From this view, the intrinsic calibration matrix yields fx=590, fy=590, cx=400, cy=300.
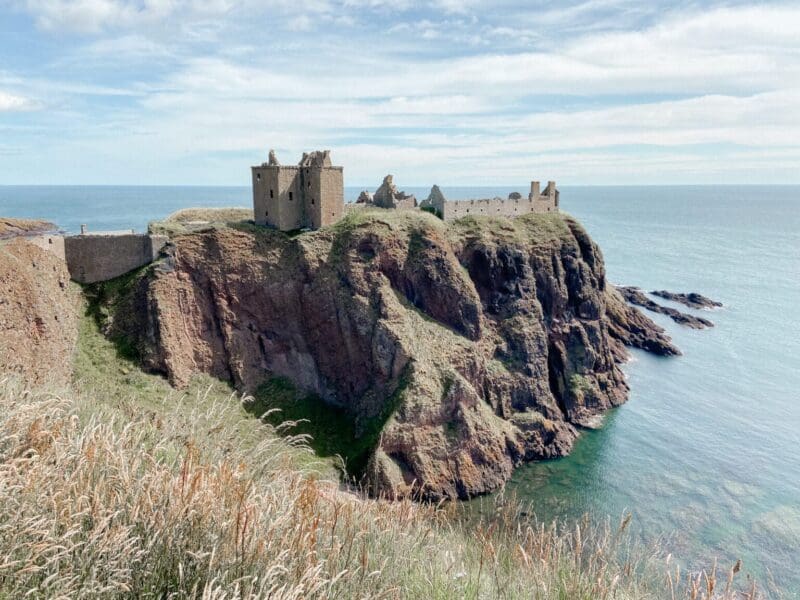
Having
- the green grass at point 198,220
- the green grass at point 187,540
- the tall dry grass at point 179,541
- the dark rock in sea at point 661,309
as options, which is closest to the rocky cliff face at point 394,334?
the green grass at point 198,220

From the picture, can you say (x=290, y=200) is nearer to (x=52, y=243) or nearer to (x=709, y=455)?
(x=52, y=243)

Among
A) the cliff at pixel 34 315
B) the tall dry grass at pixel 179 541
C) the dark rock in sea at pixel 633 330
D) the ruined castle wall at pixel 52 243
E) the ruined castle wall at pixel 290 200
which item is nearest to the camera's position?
the tall dry grass at pixel 179 541

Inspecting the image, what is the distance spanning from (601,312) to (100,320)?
45.4 meters

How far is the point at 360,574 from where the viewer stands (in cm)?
945

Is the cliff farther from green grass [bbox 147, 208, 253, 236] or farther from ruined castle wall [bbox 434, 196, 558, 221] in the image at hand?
ruined castle wall [bbox 434, 196, 558, 221]

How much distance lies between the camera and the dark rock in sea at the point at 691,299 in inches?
3610

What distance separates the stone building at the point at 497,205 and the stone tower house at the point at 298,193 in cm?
1066

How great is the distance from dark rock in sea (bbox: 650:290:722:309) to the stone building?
41.1m

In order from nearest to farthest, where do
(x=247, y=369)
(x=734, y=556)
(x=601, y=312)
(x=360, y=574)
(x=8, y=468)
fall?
(x=8, y=468)
(x=360, y=574)
(x=734, y=556)
(x=247, y=369)
(x=601, y=312)

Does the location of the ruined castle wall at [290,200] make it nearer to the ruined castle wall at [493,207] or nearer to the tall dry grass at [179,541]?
the ruined castle wall at [493,207]

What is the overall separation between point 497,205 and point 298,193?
2019 centimetres

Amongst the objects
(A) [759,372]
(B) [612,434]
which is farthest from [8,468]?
(A) [759,372]

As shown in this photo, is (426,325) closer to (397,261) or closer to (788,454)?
(397,261)

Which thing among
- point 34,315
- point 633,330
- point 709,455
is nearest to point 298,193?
point 34,315
